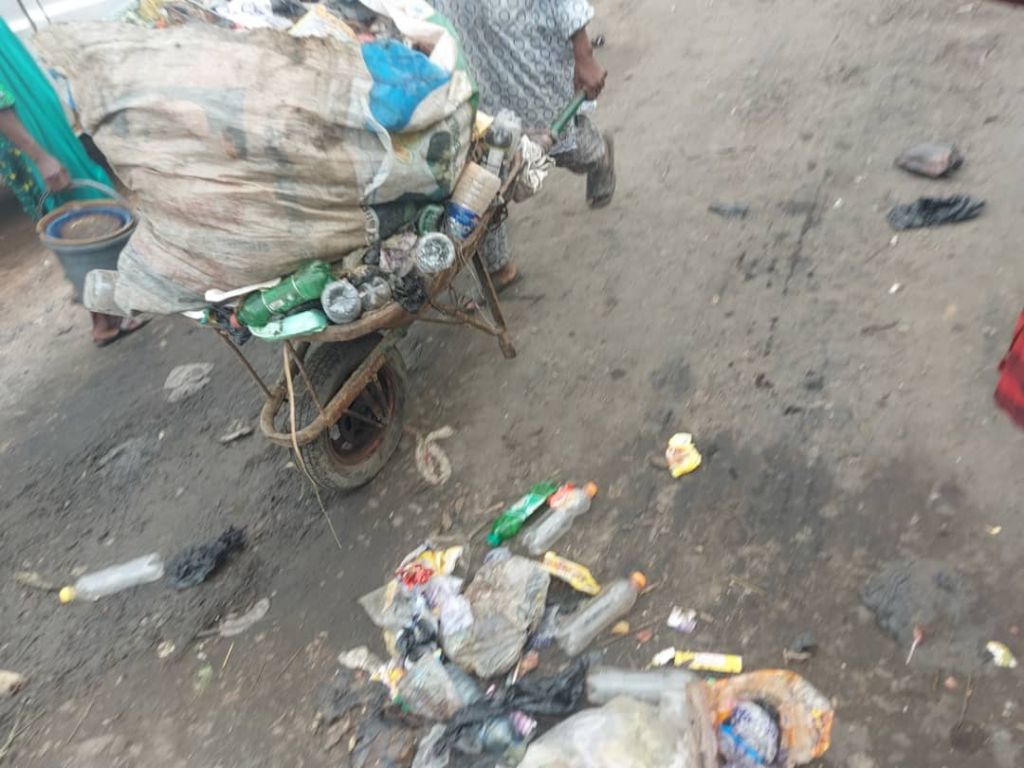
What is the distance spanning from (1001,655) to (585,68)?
3.05m

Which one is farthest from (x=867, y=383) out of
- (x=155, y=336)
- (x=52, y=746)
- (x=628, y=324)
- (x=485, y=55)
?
(x=155, y=336)

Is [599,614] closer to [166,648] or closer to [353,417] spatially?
[353,417]

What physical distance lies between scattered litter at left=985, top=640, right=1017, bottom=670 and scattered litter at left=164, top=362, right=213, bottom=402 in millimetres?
3848

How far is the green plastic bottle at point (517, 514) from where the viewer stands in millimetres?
2979

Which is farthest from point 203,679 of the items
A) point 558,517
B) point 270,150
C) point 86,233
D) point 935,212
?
point 935,212

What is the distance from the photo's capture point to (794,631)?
2484mm

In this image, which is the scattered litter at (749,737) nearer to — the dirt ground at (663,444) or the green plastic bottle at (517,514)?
the dirt ground at (663,444)

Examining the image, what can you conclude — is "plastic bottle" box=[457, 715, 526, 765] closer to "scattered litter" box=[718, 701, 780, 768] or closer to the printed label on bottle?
"scattered litter" box=[718, 701, 780, 768]

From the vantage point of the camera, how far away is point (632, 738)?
209cm

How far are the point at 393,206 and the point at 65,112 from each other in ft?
13.6

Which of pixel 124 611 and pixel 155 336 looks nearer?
pixel 124 611

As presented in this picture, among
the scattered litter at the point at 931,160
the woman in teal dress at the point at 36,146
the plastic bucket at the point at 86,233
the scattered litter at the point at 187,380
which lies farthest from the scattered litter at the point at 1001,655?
the woman in teal dress at the point at 36,146

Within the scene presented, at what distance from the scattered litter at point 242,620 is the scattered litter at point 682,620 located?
160cm

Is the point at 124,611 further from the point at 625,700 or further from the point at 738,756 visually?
the point at 738,756
